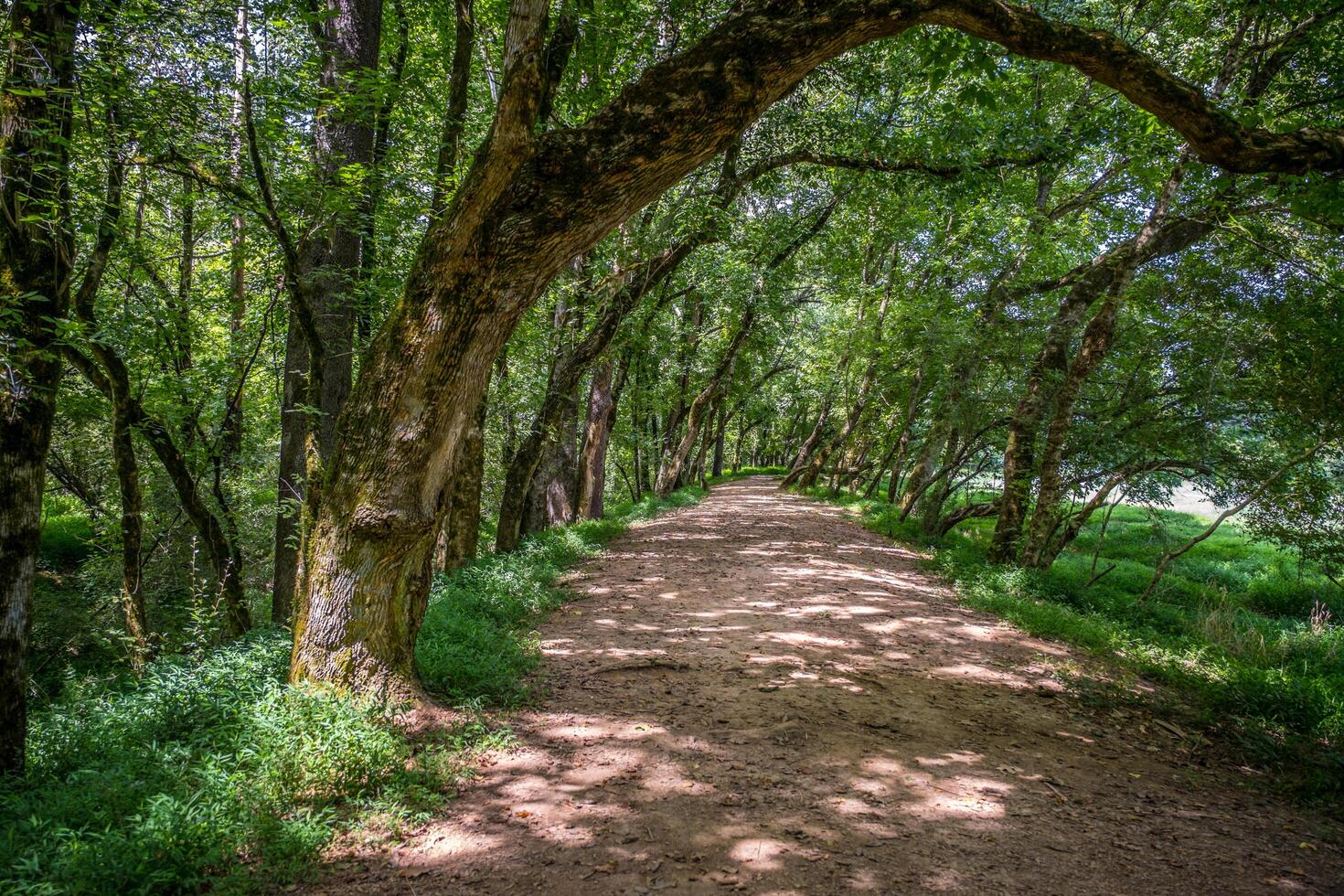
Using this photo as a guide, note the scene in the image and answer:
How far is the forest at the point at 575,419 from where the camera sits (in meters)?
3.04

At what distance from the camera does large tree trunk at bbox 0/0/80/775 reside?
10.3 feet

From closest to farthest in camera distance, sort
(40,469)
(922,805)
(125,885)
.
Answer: (125,885) → (922,805) → (40,469)

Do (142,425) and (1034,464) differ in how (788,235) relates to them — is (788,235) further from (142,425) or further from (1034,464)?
(142,425)

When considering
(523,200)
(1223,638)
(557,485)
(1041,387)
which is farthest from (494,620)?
(1041,387)

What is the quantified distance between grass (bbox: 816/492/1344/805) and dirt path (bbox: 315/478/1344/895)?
529mm

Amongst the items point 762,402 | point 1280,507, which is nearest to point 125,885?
point 1280,507

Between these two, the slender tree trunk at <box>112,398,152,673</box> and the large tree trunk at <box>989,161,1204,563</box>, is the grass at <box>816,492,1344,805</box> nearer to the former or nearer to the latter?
the large tree trunk at <box>989,161,1204,563</box>

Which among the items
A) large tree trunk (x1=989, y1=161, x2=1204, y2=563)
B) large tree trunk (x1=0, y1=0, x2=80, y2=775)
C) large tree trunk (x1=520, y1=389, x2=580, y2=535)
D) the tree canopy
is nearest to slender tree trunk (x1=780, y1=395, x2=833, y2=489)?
the tree canopy

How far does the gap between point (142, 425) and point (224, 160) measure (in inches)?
131

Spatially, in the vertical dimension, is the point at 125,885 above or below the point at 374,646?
below

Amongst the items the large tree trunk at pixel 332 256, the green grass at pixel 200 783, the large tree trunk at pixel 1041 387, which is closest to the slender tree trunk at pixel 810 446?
the large tree trunk at pixel 1041 387

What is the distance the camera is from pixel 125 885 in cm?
233

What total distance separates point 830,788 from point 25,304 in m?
5.13

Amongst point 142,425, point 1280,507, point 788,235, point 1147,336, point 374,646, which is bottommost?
point 374,646
